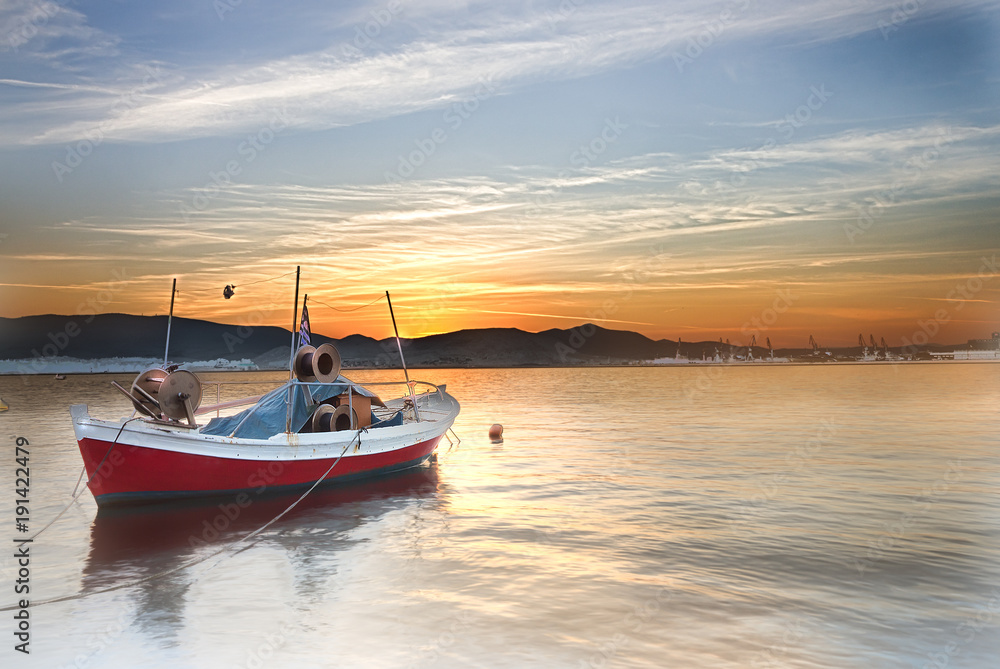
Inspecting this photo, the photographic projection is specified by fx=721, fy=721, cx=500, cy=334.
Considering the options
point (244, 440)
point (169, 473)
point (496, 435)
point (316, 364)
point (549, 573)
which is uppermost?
point (316, 364)

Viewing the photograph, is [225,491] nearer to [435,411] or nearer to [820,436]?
[435,411]

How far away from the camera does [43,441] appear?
3516cm

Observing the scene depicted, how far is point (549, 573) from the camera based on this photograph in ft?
38.8

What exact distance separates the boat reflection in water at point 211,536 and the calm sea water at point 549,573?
0.08 meters

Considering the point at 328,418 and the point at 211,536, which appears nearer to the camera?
the point at 211,536

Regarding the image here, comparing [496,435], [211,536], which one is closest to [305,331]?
[211,536]

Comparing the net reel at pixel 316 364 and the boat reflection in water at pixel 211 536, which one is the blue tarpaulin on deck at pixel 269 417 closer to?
the net reel at pixel 316 364

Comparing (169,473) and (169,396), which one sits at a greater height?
(169,396)

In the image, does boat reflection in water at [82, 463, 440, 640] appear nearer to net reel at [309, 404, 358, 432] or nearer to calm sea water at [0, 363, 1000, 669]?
calm sea water at [0, 363, 1000, 669]

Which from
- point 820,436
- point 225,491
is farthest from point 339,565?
point 820,436

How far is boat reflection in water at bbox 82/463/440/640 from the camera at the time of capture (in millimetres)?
11383

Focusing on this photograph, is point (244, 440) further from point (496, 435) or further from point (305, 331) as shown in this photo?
point (496, 435)

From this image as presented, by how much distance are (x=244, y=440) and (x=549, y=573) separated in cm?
933

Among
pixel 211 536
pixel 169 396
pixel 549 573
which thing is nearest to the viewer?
pixel 549 573
